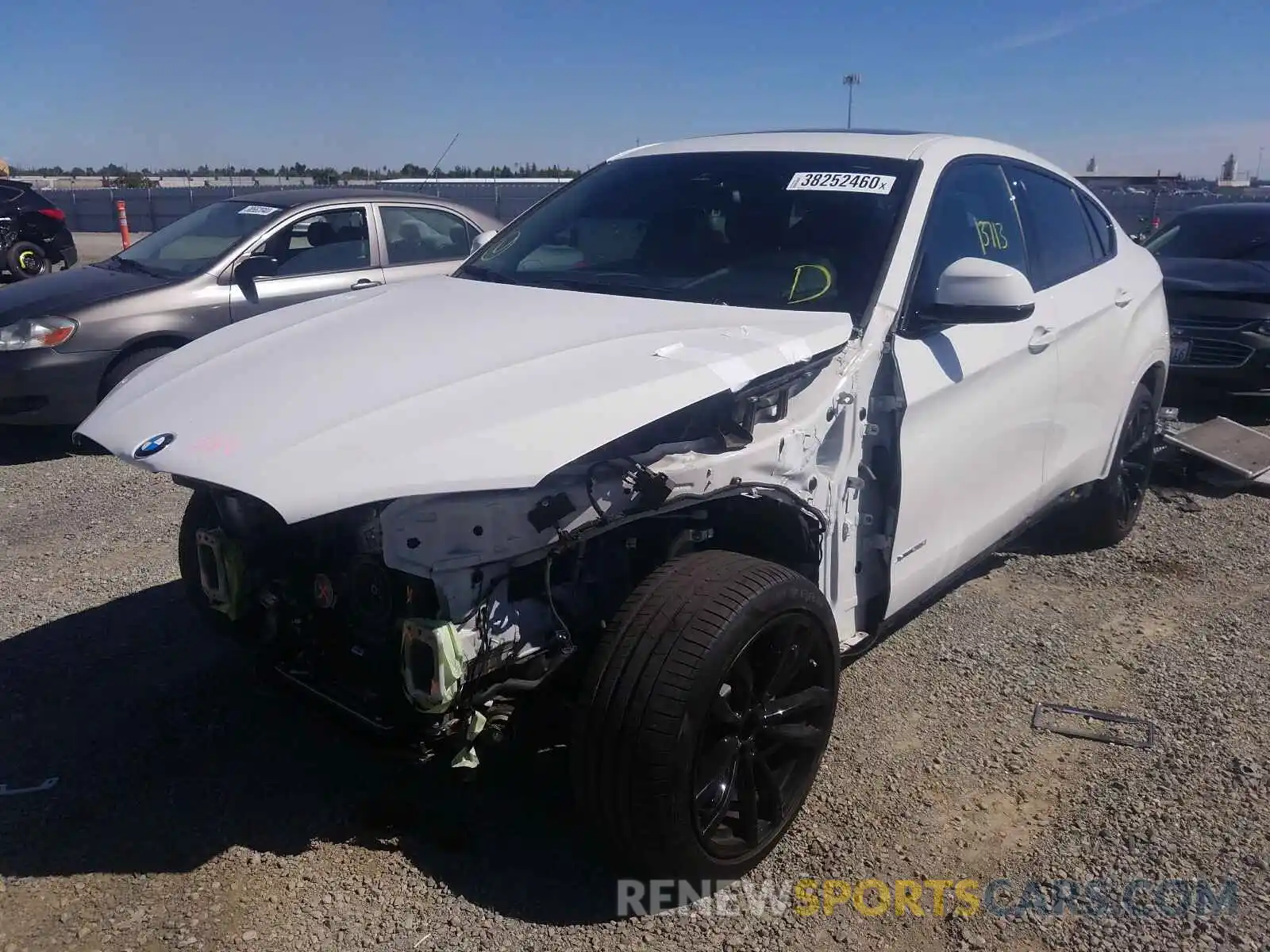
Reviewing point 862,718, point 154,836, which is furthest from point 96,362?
point 862,718

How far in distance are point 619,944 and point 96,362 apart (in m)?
5.37

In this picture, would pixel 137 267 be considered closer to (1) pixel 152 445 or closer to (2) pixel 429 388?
(1) pixel 152 445

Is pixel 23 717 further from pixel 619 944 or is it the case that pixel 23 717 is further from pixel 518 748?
pixel 619 944

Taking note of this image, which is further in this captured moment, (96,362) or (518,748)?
(96,362)

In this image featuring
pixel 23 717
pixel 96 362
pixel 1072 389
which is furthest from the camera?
pixel 96 362

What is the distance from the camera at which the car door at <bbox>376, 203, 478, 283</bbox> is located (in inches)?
300

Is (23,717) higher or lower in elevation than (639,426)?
lower

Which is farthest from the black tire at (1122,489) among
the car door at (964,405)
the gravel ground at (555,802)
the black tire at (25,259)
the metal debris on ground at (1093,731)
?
the black tire at (25,259)

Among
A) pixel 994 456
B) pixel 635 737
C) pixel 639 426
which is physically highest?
pixel 639 426

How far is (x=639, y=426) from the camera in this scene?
2342 mm

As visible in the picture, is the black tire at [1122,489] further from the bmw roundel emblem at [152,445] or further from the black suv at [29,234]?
the black suv at [29,234]

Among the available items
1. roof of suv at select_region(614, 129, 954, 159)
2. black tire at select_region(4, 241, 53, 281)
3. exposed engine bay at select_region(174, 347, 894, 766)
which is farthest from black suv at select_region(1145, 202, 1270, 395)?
black tire at select_region(4, 241, 53, 281)

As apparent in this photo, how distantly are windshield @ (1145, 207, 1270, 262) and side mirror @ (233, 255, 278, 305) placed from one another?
6.46 m

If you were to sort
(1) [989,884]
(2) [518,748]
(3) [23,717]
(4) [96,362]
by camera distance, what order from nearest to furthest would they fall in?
(1) [989,884] < (2) [518,748] < (3) [23,717] < (4) [96,362]
